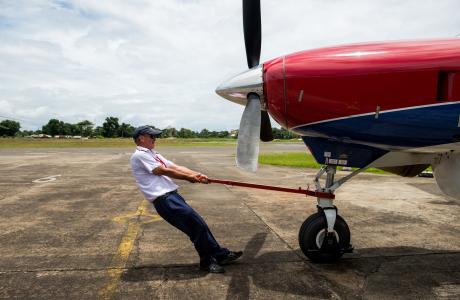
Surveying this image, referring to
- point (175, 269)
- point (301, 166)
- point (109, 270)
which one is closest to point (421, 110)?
point (175, 269)

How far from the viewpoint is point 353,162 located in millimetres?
4859

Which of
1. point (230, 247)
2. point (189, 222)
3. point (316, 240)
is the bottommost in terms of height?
point (230, 247)

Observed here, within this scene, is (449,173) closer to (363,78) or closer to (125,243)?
(363,78)

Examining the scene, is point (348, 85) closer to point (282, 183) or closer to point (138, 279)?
point (138, 279)

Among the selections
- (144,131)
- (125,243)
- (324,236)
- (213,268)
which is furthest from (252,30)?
(125,243)

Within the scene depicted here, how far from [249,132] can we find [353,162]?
1403mm

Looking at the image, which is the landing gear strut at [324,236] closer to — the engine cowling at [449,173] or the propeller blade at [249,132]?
the propeller blade at [249,132]

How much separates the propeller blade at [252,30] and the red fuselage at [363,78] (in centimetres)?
76

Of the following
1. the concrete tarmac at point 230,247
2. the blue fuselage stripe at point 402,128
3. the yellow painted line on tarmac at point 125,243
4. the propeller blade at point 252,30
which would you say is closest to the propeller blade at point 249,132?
the blue fuselage stripe at point 402,128

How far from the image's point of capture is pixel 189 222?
4.60 meters

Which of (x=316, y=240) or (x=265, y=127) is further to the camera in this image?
(x=265, y=127)

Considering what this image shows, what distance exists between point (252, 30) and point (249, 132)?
1575 millimetres

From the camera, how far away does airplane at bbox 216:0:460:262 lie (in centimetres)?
401

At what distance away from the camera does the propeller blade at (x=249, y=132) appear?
4.57 metres
